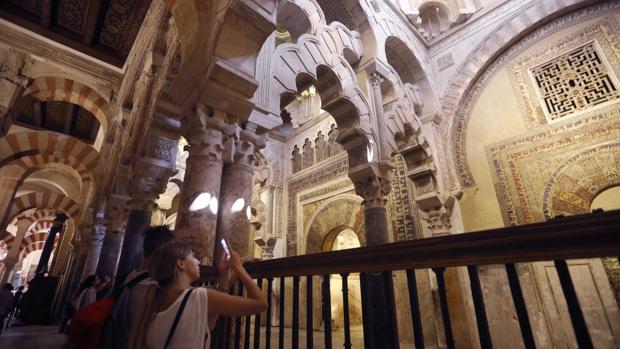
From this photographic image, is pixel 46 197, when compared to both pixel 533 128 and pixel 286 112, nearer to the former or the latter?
pixel 286 112

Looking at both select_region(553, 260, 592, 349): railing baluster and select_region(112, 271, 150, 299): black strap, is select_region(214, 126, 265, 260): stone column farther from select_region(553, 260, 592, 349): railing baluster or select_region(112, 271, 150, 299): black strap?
select_region(553, 260, 592, 349): railing baluster

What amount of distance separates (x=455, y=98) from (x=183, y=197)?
5.82 m

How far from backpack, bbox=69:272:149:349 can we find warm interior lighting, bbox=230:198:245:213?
149 cm

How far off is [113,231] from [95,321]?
18.7ft

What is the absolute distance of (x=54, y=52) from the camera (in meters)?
5.64

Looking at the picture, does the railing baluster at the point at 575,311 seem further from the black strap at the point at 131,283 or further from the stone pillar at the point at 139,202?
the stone pillar at the point at 139,202

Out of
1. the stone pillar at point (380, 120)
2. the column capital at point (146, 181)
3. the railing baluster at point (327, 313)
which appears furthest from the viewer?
the stone pillar at point (380, 120)

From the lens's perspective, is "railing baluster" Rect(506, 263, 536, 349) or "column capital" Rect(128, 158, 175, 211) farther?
"column capital" Rect(128, 158, 175, 211)

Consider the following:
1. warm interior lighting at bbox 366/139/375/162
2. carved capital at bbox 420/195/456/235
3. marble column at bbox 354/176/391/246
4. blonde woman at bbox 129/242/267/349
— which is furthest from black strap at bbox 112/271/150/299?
carved capital at bbox 420/195/456/235

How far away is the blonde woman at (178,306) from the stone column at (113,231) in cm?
522

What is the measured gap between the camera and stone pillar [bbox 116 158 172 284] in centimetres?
421

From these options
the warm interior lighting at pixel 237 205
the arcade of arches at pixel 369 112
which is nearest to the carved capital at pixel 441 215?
the arcade of arches at pixel 369 112

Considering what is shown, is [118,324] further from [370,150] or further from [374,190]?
[370,150]

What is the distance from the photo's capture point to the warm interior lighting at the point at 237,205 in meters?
2.70
